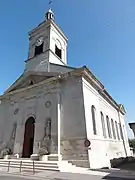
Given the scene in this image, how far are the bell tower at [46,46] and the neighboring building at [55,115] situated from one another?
0.62 ft

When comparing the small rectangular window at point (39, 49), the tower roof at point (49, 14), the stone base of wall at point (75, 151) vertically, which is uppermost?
the tower roof at point (49, 14)

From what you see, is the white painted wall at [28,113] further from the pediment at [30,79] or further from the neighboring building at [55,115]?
the pediment at [30,79]

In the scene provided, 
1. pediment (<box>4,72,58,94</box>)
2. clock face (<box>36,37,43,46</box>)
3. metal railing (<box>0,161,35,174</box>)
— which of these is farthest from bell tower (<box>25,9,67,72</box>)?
metal railing (<box>0,161,35,174</box>)

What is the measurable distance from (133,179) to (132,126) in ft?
8.98

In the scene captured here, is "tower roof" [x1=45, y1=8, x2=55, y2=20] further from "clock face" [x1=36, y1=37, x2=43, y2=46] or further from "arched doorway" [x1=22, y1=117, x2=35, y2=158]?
"arched doorway" [x1=22, y1=117, x2=35, y2=158]

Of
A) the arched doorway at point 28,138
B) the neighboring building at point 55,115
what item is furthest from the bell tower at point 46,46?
the arched doorway at point 28,138

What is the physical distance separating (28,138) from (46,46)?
12842 mm

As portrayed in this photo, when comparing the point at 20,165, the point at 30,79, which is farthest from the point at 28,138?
the point at 30,79

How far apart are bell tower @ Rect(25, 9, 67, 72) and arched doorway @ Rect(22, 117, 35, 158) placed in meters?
7.00

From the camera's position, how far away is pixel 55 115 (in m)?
14.6

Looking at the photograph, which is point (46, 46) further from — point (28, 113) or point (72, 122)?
point (72, 122)

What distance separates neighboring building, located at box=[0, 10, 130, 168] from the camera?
13125 millimetres

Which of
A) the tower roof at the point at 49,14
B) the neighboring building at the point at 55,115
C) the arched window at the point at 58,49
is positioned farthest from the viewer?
the tower roof at the point at 49,14

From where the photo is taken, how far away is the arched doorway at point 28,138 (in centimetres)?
1545
